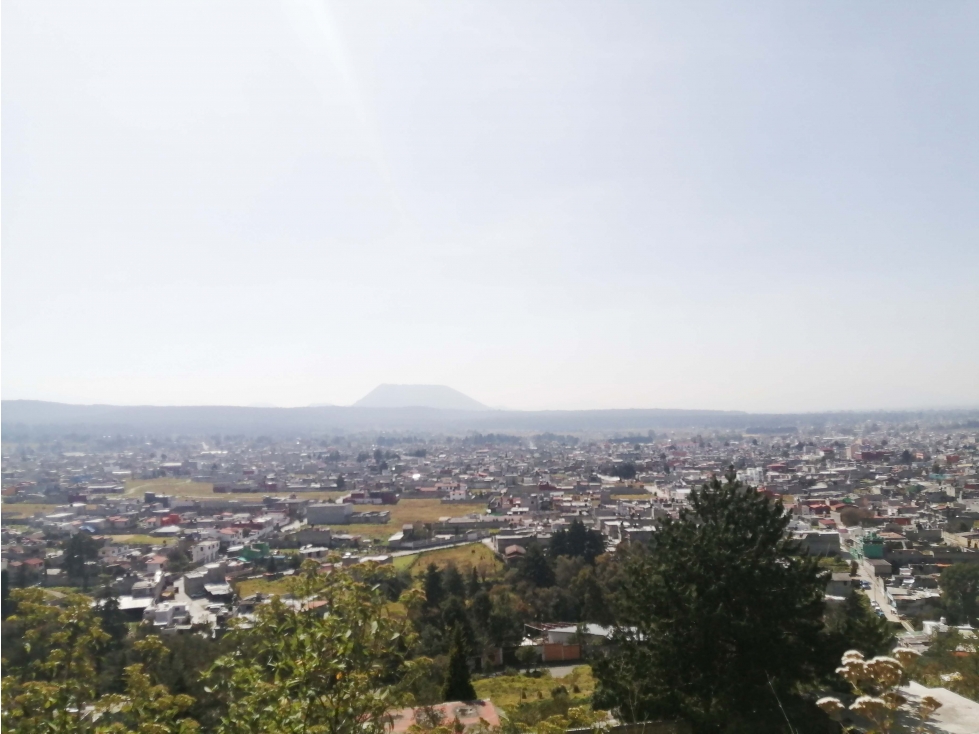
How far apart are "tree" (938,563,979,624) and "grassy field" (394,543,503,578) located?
30.0ft

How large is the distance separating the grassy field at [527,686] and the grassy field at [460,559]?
6.71m

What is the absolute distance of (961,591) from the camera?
11.9 m

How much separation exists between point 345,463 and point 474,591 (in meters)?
46.1

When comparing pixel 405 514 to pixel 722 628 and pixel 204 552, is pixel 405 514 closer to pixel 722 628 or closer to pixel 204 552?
pixel 204 552

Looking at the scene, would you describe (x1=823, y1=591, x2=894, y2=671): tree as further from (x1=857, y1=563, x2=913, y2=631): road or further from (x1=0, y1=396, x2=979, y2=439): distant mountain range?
(x1=0, y1=396, x2=979, y2=439): distant mountain range

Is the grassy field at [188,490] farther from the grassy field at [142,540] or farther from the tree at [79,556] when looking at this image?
the tree at [79,556]

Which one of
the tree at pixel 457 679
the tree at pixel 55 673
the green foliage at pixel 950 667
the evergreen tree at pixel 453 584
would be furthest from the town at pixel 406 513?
the evergreen tree at pixel 453 584

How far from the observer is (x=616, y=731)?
497 cm

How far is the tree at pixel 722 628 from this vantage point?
4586mm

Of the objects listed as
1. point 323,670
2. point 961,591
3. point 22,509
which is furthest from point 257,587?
point 22,509

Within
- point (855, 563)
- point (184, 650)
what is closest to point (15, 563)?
point (184, 650)

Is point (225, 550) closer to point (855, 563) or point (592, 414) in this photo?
point (855, 563)

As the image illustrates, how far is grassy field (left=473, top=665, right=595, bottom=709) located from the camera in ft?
26.2

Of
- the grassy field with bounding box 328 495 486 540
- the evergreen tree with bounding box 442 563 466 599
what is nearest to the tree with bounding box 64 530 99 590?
the grassy field with bounding box 328 495 486 540
